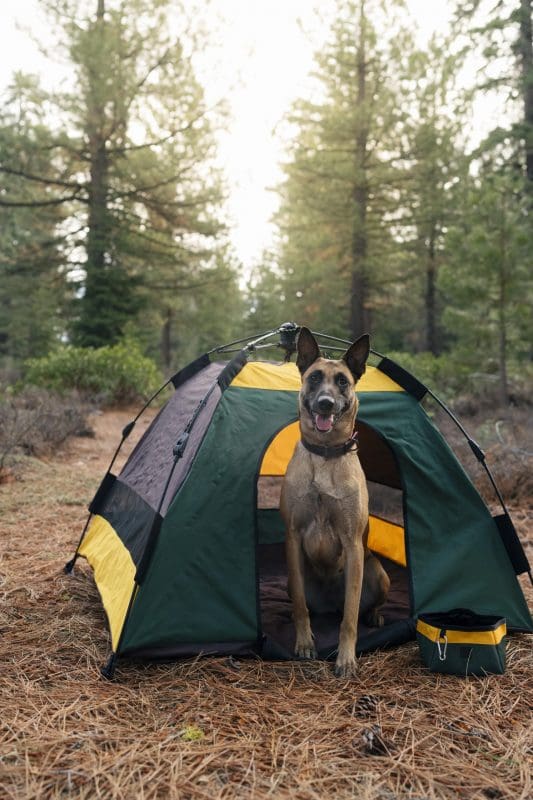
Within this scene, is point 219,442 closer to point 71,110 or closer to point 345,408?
point 345,408

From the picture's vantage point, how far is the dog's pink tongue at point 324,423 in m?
3.14

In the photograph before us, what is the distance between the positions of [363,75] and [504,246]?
8.93 m

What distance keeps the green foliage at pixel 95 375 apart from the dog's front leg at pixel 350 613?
10122 mm

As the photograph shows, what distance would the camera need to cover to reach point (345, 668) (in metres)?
3.08

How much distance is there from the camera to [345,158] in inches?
659

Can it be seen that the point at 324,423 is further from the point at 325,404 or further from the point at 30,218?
the point at 30,218

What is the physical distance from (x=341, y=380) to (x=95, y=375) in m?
10.6

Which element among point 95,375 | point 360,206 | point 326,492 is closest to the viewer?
point 326,492

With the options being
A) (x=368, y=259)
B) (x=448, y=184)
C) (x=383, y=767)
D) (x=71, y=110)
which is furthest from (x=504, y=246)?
(x=71, y=110)

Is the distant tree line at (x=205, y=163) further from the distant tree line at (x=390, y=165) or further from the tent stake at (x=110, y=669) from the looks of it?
the tent stake at (x=110, y=669)

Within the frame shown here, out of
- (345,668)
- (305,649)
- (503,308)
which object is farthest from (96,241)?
(345,668)

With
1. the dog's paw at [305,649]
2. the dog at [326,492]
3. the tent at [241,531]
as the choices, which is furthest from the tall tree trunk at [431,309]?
the dog's paw at [305,649]

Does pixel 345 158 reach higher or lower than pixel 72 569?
higher

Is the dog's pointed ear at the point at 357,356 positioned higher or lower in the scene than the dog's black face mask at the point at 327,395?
higher
